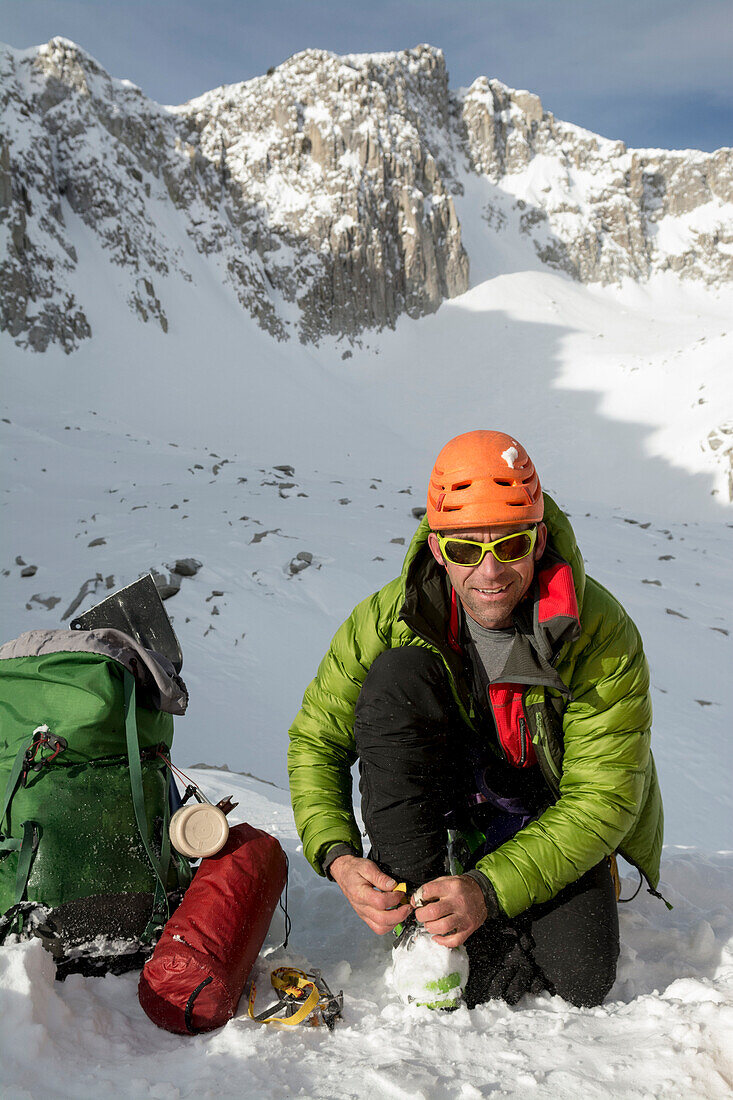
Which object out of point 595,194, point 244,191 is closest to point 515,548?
point 244,191

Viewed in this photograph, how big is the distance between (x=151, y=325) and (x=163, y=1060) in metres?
33.4

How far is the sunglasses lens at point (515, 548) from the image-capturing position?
202cm

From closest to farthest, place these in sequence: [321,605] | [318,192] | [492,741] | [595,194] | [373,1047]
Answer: [373,1047] < [492,741] < [321,605] < [318,192] < [595,194]

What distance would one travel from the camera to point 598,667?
2.01 meters

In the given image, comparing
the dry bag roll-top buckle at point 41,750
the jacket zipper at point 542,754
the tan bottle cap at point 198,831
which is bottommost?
the tan bottle cap at point 198,831

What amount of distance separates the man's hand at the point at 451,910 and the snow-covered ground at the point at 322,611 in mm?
235

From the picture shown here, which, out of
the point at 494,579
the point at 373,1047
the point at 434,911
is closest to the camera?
the point at 373,1047

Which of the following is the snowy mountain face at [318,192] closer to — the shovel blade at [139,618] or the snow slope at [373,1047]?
the shovel blade at [139,618]

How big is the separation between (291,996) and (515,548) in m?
1.46

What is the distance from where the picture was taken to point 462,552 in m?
2.07

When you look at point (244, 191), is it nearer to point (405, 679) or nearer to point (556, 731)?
point (405, 679)

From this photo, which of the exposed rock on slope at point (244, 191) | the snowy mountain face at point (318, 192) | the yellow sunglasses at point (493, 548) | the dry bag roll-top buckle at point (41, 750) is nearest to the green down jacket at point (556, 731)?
the yellow sunglasses at point (493, 548)

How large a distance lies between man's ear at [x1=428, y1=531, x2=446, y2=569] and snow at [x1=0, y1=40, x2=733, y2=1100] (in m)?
1.31

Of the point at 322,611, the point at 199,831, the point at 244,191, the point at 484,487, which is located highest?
the point at 244,191
